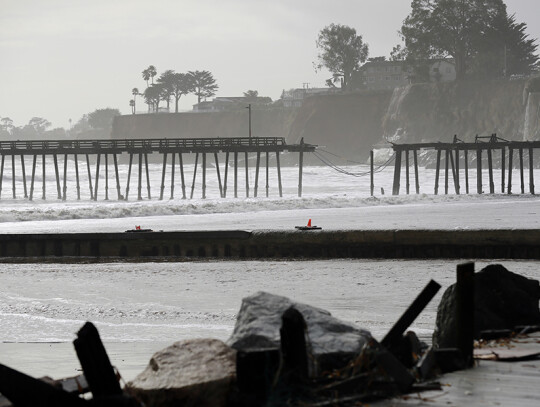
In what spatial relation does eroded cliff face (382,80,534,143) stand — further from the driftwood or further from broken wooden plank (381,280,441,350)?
the driftwood

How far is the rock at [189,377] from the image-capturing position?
4.57 meters

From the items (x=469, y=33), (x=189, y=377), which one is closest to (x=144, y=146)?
(x=189, y=377)

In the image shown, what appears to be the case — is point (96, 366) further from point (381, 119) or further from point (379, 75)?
point (379, 75)

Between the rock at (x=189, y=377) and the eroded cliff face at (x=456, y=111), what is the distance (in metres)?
122

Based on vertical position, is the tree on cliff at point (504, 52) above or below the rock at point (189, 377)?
above

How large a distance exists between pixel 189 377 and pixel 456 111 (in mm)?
134015

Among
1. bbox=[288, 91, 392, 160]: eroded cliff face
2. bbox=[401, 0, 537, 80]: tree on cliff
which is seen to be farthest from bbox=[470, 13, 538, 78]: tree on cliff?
bbox=[288, 91, 392, 160]: eroded cliff face

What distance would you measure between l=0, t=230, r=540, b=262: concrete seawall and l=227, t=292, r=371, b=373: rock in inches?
411

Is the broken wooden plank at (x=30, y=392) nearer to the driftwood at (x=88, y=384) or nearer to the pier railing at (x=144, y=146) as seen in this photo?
the driftwood at (x=88, y=384)

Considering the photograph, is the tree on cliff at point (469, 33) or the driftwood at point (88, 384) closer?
the driftwood at point (88, 384)

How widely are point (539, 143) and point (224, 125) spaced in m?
126

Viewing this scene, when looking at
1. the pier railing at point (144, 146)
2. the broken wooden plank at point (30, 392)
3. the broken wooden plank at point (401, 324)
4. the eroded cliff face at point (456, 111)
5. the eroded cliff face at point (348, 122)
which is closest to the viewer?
the broken wooden plank at point (30, 392)

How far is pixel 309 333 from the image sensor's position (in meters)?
5.15

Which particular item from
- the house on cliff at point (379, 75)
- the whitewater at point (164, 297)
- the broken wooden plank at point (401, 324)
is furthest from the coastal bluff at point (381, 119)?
the broken wooden plank at point (401, 324)
